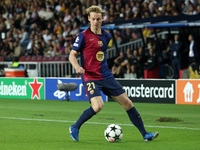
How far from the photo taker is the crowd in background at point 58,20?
2139 centimetres

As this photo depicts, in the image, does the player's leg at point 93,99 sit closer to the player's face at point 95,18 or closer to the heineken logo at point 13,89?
the player's face at point 95,18

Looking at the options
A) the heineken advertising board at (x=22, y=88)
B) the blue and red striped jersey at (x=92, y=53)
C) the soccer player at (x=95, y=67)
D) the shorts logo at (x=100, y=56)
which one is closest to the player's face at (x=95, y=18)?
the soccer player at (x=95, y=67)

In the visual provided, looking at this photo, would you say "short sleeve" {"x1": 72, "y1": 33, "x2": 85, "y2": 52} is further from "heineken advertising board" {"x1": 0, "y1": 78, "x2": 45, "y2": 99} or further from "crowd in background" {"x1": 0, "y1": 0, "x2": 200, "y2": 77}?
"crowd in background" {"x1": 0, "y1": 0, "x2": 200, "y2": 77}

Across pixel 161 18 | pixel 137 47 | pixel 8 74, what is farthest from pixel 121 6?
pixel 8 74

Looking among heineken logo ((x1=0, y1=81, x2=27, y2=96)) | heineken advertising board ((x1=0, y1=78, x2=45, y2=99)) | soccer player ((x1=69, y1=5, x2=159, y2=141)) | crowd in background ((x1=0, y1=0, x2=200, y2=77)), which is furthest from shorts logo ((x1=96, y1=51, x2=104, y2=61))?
crowd in background ((x1=0, y1=0, x2=200, y2=77))

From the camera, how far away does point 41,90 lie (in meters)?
19.3

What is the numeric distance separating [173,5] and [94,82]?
13738 millimetres

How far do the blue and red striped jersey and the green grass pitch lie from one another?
3.71ft

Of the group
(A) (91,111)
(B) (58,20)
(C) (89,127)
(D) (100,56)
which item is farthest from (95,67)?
(B) (58,20)

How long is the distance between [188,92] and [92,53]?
8914 mm

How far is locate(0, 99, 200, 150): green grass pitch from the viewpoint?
26.0ft

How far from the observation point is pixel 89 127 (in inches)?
412

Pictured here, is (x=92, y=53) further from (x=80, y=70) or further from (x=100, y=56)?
(x=80, y=70)

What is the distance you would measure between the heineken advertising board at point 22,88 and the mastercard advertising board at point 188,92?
18.0ft
